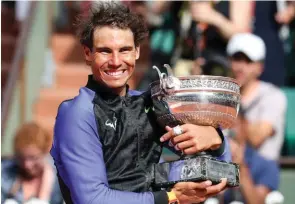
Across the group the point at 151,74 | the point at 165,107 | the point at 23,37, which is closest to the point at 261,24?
the point at 151,74

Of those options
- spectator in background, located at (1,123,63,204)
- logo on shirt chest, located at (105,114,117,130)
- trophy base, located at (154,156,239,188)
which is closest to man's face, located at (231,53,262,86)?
spectator in background, located at (1,123,63,204)

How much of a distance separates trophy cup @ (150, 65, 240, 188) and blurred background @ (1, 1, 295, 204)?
260cm

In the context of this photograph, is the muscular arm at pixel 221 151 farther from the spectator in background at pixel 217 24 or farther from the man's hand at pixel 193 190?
the spectator in background at pixel 217 24

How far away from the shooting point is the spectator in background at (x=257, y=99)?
6086 mm

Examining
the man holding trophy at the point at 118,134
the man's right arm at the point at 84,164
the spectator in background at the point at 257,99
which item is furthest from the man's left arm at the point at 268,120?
the man's right arm at the point at 84,164

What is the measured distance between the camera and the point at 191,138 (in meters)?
3.32

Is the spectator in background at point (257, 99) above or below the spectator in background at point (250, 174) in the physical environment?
above

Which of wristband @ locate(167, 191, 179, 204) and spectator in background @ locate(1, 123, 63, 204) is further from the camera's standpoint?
spectator in background @ locate(1, 123, 63, 204)

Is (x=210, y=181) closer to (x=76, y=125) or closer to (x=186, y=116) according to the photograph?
(x=186, y=116)

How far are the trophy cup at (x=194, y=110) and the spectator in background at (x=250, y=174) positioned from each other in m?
2.34

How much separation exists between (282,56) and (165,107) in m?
3.40

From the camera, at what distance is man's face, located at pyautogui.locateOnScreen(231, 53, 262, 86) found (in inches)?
243

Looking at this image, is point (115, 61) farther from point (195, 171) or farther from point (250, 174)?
point (250, 174)

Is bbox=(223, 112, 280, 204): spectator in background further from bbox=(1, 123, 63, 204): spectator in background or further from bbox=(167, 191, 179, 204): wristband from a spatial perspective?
bbox=(167, 191, 179, 204): wristband
